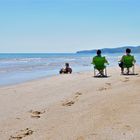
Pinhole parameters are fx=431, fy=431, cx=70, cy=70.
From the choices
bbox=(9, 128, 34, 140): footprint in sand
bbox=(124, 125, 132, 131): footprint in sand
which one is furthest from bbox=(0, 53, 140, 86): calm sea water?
bbox=(124, 125, 132, 131): footprint in sand

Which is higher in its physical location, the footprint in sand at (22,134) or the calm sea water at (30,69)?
the footprint in sand at (22,134)

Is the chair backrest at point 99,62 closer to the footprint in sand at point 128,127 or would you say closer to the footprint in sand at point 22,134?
the footprint in sand at point 22,134

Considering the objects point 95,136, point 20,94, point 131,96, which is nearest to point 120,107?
point 131,96

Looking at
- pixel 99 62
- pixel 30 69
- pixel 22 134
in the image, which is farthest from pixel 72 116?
pixel 30 69

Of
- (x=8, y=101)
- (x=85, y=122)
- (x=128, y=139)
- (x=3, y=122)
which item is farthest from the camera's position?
(x=8, y=101)

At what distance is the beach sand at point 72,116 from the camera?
6.58 m

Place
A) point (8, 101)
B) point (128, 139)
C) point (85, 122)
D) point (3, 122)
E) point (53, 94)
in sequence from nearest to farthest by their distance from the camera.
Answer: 1. point (128, 139)
2. point (85, 122)
3. point (3, 122)
4. point (8, 101)
5. point (53, 94)

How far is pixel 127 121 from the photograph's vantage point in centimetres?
707

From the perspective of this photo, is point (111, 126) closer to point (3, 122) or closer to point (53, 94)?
point (3, 122)

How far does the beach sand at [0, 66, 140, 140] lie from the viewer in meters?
6.58

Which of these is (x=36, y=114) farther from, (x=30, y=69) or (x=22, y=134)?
(x=30, y=69)

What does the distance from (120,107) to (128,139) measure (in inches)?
94.8

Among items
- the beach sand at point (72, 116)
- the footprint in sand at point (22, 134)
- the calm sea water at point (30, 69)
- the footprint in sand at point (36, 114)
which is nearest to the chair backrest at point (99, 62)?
the calm sea water at point (30, 69)

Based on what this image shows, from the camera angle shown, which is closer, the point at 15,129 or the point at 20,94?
the point at 15,129
